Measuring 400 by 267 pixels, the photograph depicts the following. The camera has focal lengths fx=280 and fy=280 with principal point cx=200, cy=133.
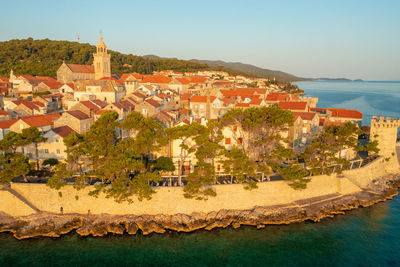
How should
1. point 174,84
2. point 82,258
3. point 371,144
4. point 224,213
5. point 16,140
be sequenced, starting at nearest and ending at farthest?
point 82,258
point 224,213
point 16,140
point 371,144
point 174,84

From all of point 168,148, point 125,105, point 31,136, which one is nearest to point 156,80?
point 125,105

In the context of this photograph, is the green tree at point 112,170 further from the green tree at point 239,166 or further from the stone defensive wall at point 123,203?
the green tree at point 239,166

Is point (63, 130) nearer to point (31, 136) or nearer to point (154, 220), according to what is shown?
point (31, 136)

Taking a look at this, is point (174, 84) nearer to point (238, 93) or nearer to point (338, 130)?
point (238, 93)

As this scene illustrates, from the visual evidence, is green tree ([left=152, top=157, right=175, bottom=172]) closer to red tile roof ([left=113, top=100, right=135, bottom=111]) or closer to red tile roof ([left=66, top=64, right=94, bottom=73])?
red tile roof ([left=113, top=100, right=135, bottom=111])

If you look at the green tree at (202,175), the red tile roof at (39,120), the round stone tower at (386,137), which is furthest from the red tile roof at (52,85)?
the round stone tower at (386,137)

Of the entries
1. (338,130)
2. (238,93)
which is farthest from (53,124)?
(238,93)
